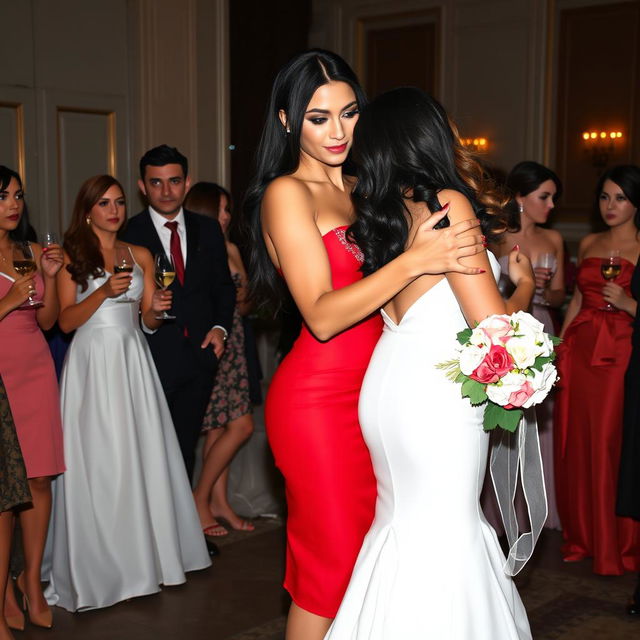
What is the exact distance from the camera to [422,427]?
2246 mm

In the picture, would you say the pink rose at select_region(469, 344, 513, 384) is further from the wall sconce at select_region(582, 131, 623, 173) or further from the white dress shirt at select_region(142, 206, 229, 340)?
the wall sconce at select_region(582, 131, 623, 173)

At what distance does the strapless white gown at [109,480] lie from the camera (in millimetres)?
3990

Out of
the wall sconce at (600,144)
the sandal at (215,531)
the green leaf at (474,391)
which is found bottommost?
the sandal at (215,531)

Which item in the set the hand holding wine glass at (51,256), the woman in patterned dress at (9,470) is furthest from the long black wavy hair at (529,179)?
the woman in patterned dress at (9,470)

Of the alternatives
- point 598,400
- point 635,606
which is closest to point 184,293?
point 598,400

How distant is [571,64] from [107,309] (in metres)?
5.76

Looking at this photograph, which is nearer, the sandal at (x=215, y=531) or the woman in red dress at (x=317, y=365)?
the woman in red dress at (x=317, y=365)

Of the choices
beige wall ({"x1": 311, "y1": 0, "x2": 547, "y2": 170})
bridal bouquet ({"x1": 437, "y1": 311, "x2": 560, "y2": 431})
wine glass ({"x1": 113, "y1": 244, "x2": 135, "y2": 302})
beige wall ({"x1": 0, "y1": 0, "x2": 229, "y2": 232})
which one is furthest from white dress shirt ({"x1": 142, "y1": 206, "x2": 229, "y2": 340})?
beige wall ({"x1": 311, "y1": 0, "x2": 547, "y2": 170})

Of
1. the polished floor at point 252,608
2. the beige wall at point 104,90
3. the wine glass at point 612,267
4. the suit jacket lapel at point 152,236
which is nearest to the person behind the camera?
the polished floor at point 252,608

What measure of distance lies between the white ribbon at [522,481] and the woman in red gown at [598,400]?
Answer: 2151 mm

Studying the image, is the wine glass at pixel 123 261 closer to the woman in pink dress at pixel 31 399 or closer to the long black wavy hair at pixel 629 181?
the woman in pink dress at pixel 31 399

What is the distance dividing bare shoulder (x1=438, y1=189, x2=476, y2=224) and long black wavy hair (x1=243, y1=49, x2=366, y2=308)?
1.85 feet

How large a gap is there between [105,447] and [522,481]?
217 centimetres

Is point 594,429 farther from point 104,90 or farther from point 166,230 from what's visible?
point 104,90
